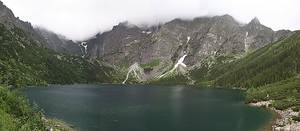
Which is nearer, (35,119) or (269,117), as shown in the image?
(35,119)

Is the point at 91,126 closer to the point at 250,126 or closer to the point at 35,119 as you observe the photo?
the point at 35,119

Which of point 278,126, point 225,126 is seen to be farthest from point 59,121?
point 278,126

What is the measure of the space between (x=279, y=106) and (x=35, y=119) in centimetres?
12393

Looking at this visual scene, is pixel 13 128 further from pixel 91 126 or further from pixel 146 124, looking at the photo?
pixel 146 124

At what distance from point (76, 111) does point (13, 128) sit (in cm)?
9878

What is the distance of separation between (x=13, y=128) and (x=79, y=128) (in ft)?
169

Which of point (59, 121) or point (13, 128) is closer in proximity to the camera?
point (13, 128)

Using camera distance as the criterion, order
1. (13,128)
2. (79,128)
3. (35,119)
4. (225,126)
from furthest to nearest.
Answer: (225,126), (79,128), (35,119), (13,128)

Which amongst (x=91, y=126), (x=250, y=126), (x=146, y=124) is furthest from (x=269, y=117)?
(x=91, y=126)

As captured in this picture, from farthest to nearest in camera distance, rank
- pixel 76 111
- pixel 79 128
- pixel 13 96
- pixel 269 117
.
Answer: pixel 76 111 → pixel 269 117 → pixel 79 128 → pixel 13 96

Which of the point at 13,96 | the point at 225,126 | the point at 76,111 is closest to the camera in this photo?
the point at 13,96

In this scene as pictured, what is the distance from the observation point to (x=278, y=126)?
143250 mm

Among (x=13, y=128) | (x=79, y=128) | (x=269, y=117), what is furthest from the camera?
(x=269, y=117)

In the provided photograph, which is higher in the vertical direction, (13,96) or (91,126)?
(13,96)
